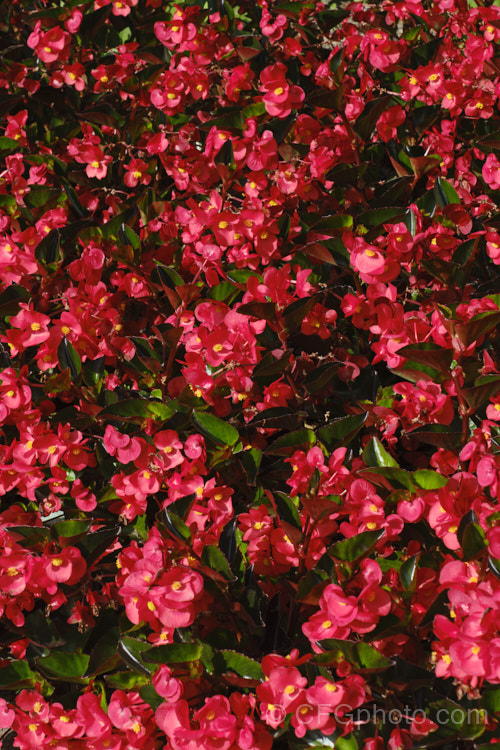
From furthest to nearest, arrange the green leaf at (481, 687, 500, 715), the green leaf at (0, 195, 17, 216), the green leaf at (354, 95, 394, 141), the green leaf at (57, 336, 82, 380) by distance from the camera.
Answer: the green leaf at (0, 195, 17, 216)
the green leaf at (354, 95, 394, 141)
the green leaf at (57, 336, 82, 380)
the green leaf at (481, 687, 500, 715)

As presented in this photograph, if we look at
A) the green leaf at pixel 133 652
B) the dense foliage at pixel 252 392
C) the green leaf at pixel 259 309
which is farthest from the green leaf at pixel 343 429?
the green leaf at pixel 133 652

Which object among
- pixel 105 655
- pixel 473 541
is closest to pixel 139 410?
pixel 105 655

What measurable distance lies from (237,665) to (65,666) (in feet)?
1.12

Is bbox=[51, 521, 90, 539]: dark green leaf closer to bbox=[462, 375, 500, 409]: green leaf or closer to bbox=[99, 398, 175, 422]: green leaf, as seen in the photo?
bbox=[99, 398, 175, 422]: green leaf

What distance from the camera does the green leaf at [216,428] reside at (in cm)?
126

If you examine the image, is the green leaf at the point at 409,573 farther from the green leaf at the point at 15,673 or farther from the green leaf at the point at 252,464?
the green leaf at the point at 15,673

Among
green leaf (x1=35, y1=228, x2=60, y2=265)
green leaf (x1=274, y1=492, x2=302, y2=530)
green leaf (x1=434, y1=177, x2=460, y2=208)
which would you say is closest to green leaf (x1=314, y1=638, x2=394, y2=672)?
green leaf (x1=274, y1=492, x2=302, y2=530)

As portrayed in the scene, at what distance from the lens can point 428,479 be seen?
115 centimetres

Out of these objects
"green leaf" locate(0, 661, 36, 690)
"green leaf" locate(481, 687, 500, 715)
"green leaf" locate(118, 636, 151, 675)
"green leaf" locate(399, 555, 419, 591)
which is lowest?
"green leaf" locate(0, 661, 36, 690)

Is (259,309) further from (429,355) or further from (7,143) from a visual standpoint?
(7,143)

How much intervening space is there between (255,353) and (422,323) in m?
0.32

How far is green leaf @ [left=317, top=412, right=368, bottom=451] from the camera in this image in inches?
50.1

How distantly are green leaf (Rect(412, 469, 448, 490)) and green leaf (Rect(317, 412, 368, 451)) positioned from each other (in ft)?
0.52

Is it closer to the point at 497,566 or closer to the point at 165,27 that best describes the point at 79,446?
the point at 497,566
